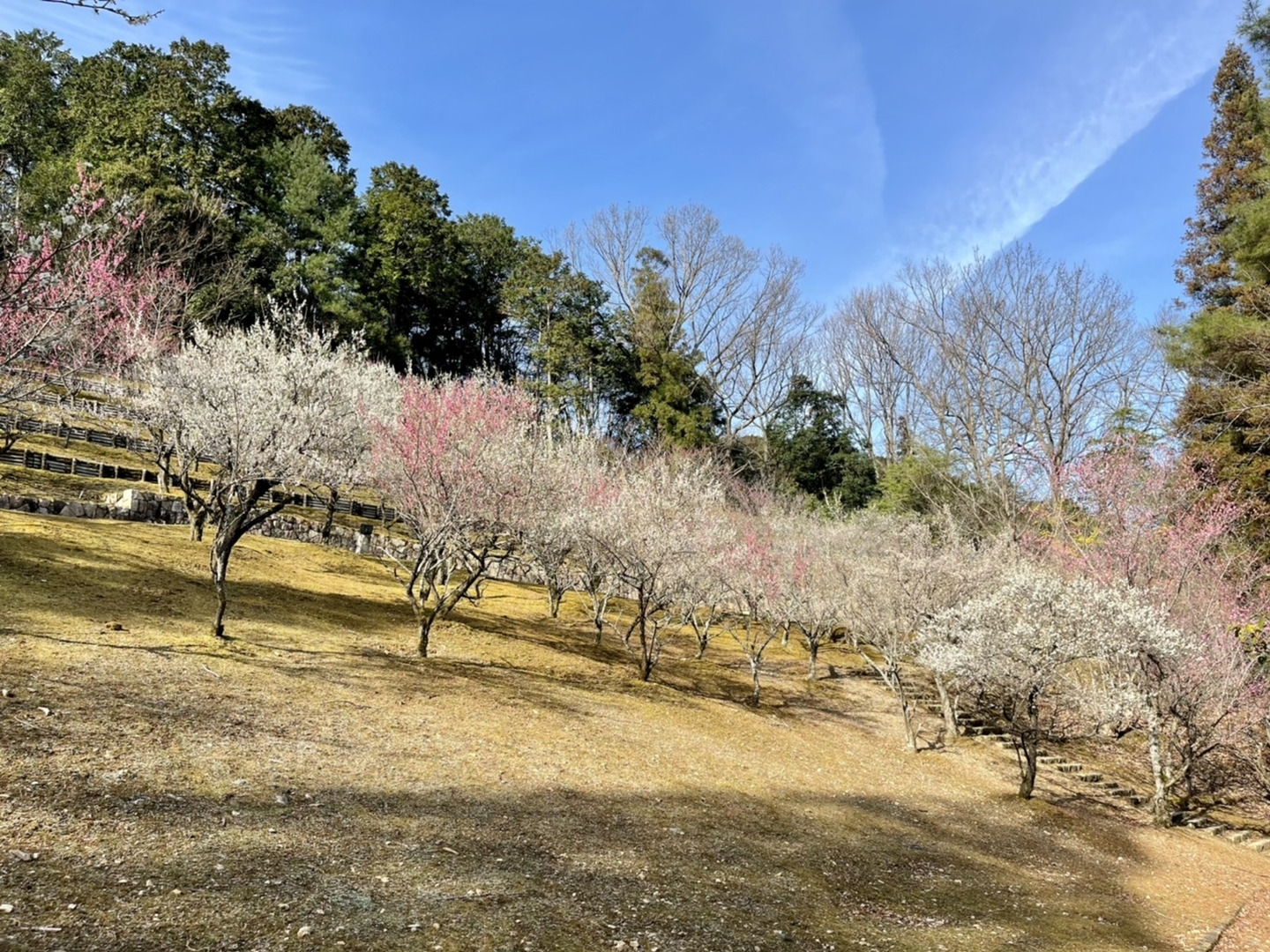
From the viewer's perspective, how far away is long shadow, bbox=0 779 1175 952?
3969mm

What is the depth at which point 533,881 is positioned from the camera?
525 centimetres

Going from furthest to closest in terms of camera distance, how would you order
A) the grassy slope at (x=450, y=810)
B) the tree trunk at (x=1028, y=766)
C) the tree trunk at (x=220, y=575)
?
the tree trunk at (x=1028, y=766) < the tree trunk at (x=220, y=575) < the grassy slope at (x=450, y=810)

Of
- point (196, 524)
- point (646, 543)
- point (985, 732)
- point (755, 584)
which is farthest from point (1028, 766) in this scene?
point (196, 524)

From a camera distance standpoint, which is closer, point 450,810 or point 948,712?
point 450,810

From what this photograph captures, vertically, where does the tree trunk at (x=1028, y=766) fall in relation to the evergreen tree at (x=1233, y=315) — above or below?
below

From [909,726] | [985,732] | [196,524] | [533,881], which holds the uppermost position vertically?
[196,524]

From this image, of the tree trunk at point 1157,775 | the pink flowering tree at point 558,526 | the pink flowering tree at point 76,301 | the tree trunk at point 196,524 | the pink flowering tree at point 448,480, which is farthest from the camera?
the tree trunk at point 196,524

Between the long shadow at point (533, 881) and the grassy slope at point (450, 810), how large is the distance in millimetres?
28

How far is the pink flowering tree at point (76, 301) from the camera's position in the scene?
6.12 m

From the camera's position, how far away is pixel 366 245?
32.8 metres

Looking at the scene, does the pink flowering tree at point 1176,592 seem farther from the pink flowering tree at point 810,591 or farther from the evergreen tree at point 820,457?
the evergreen tree at point 820,457

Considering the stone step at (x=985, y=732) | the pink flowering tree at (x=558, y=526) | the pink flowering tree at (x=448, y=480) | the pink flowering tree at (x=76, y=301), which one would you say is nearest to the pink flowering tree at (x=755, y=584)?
the pink flowering tree at (x=558, y=526)

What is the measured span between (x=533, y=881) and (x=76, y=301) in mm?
6528

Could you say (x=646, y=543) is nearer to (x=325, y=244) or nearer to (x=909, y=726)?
(x=909, y=726)
